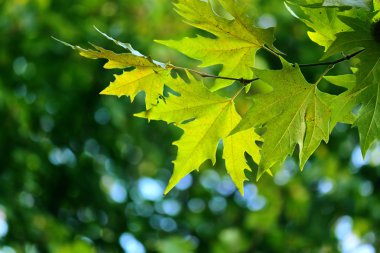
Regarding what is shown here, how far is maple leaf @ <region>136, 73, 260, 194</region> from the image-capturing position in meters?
0.81

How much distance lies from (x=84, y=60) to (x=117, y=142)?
655mm

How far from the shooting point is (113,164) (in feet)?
13.0

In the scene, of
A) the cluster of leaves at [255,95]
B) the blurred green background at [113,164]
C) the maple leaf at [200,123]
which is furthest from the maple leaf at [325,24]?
the blurred green background at [113,164]

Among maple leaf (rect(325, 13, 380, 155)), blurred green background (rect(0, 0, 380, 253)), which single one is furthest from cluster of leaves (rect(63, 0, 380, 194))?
blurred green background (rect(0, 0, 380, 253))

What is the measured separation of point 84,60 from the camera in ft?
11.0

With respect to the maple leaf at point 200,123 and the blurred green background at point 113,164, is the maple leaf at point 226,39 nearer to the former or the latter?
the maple leaf at point 200,123

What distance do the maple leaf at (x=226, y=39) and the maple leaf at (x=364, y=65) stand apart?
0.09 meters

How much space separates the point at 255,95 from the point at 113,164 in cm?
325

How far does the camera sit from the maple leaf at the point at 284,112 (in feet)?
2.44

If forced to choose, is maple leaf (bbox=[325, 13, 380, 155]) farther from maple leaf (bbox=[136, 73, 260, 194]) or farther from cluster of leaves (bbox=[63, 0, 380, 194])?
maple leaf (bbox=[136, 73, 260, 194])

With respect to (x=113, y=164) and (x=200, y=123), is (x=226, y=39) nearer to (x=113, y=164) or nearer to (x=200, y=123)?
(x=200, y=123)

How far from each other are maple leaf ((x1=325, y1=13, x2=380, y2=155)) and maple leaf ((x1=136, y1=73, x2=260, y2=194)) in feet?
0.40

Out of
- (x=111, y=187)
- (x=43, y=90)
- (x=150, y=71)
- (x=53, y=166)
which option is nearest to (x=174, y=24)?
(x=43, y=90)

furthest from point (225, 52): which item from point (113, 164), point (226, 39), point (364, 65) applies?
point (113, 164)
